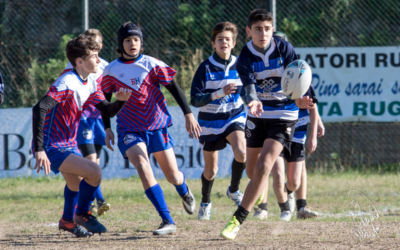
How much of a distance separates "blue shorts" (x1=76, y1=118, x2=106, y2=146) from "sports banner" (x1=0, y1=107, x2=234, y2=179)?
2.17 metres

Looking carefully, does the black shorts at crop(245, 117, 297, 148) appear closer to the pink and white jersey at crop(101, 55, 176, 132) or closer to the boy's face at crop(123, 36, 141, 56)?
the pink and white jersey at crop(101, 55, 176, 132)

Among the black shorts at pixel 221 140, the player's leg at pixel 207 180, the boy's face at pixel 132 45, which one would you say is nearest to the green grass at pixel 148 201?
the player's leg at pixel 207 180

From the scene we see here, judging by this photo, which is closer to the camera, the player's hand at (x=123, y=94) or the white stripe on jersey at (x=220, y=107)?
the player's hand at (x=123, y=94)

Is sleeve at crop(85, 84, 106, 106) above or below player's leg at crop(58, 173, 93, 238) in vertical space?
above

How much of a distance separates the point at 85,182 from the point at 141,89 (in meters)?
1.03

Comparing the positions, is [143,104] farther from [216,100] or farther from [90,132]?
[90,132]

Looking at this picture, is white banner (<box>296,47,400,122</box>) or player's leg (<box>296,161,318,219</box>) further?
white banner (<box>296,47,400,122</box>)

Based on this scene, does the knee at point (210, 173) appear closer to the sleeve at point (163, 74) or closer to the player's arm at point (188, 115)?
the player's arm at point (188, 115)

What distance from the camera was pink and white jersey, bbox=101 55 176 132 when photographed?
4570 mm

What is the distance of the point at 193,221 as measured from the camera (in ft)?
16.7

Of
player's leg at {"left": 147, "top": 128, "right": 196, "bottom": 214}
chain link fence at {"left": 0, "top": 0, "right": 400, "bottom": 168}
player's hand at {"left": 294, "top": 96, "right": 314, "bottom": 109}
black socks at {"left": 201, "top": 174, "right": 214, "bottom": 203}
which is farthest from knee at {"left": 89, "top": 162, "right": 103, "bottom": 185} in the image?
chain link fence at {"left": 0, "top": 0, "right": 400, "bottom": 168}

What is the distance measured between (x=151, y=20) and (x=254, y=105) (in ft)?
24.8

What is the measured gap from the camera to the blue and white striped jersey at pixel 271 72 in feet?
14.3

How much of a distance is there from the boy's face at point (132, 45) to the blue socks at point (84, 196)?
1.32 m
